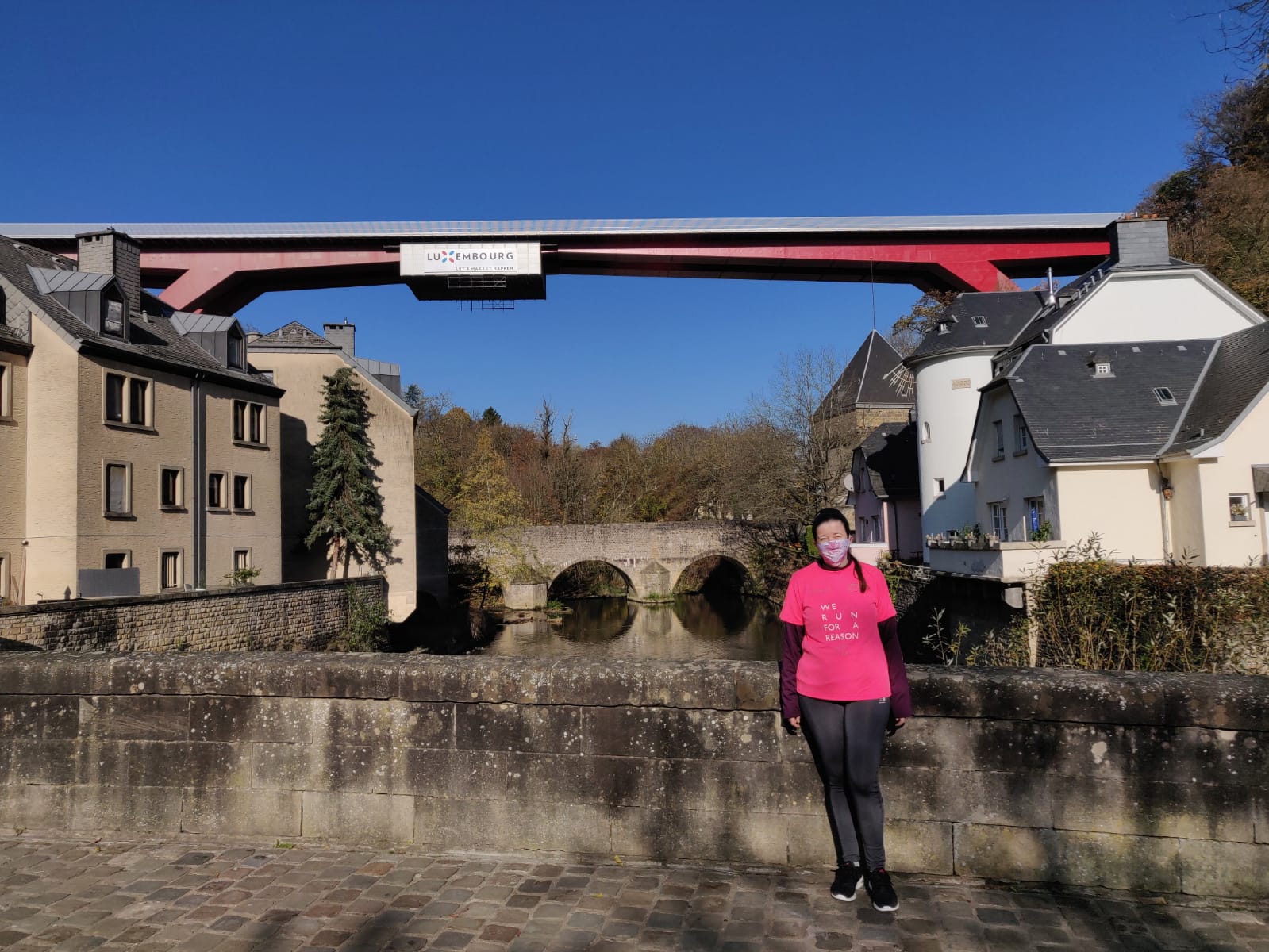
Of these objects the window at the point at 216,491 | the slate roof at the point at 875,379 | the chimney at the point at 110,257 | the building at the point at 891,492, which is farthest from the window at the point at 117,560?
the slate roof at the point at 875,379

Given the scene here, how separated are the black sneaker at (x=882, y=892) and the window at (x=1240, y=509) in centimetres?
1845

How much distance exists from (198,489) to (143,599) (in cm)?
448

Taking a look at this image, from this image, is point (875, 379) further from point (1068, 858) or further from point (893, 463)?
point (1068, 858)

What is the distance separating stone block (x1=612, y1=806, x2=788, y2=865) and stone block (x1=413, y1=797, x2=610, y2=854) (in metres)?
0.10

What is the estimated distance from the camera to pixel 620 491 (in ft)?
192

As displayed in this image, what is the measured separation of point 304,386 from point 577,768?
1163 inches

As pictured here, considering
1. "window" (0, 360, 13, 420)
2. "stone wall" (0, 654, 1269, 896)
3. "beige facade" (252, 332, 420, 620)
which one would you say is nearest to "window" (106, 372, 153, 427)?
"window" (0, 360, 13, 420)

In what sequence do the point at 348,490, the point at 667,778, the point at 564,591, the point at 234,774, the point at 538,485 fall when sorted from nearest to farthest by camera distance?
the point at 667,778 < the point at 234,774 < the point at 348,490 < the point at 564,591 < the point at 538,485

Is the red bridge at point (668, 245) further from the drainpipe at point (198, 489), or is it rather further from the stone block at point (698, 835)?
the stone block at point (698, 835)

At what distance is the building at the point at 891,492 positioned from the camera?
3431 centimetres

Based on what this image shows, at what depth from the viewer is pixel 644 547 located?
48.1m

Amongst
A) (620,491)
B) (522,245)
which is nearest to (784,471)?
(522,245)

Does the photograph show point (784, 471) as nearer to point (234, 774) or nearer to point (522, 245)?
point (522, 245)

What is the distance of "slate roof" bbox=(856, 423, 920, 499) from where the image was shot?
113 ft
